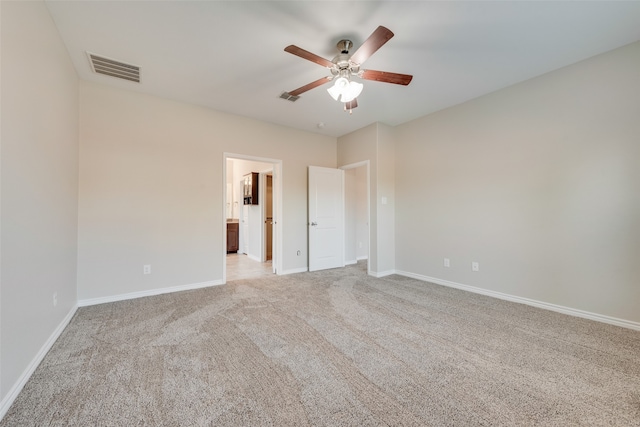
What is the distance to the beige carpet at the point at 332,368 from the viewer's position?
140 cm

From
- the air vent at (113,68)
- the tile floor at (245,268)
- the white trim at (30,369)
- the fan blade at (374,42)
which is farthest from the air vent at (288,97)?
the white trim at (30,369)

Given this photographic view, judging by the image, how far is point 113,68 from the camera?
9.15 ft

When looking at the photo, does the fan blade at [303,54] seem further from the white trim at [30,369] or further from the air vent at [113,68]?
the white trim at [30,369]

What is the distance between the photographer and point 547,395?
154cm

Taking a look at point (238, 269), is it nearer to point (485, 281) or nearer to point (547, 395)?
point (485, 281)

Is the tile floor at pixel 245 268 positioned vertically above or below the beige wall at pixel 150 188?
below

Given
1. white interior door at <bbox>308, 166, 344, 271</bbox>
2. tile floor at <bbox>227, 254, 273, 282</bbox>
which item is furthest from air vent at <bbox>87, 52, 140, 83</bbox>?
tile floor at <bbox>227, 254, 273, 282</bbox>

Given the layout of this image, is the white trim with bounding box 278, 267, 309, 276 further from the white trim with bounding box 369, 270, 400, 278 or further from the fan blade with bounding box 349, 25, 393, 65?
the fan blade with bounding box 349, 25, 393, 65

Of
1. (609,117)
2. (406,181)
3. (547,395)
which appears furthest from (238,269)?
(609,117)

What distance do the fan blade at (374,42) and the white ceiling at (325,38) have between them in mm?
335

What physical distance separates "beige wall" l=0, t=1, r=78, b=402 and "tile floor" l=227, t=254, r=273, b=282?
2316 millimetres

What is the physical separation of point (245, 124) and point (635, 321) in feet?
17.4

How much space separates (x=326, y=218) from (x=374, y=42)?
11.3 feet

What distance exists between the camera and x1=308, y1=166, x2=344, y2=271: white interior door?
15.8 ft
